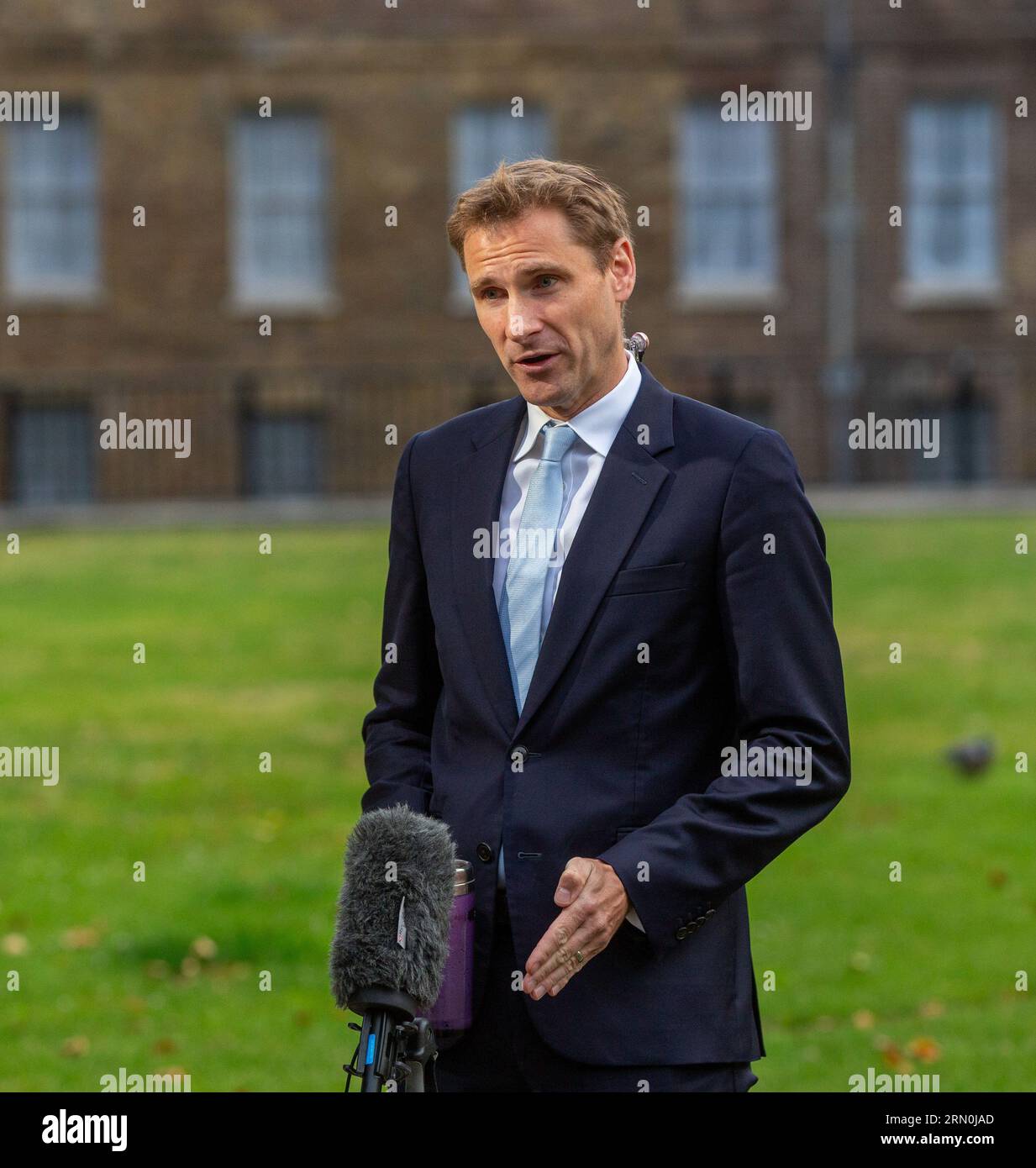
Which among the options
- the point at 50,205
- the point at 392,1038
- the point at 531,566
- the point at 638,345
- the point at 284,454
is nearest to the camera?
the point at 392,1038

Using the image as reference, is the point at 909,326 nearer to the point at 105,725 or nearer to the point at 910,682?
the point at 910,682

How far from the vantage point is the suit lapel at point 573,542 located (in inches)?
125

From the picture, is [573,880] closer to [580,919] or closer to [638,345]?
[580,919]

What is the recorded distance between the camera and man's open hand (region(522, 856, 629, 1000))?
299 centimetres

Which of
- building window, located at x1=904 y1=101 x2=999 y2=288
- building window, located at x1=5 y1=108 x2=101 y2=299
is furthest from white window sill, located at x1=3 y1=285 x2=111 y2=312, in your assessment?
building window, located at x1=904 y1=101 x2=999 y2=288

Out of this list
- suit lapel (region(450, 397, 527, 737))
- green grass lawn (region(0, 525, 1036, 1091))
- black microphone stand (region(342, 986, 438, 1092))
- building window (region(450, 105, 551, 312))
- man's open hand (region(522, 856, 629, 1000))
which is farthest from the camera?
building window (region(450, 105, 551, 312))

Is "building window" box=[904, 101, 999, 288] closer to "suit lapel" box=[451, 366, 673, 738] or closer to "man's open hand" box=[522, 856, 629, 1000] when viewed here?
"suit lapel" box=[451, 366, 673, 738]

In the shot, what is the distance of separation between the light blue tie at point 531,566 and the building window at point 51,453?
2207 centimetres

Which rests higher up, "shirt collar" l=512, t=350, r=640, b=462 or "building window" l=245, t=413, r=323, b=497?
"building window" l=245, t=413, r=323, b=497

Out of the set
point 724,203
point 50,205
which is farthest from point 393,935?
point 50,205

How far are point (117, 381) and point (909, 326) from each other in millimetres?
10170

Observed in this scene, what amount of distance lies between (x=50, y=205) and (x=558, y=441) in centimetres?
2258

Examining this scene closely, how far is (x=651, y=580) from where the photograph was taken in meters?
3.16

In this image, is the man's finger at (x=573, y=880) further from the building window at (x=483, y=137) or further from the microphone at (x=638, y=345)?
the building window at (x=483, y=137)
